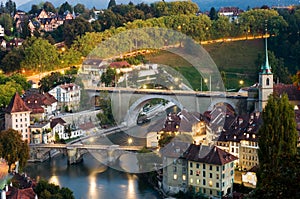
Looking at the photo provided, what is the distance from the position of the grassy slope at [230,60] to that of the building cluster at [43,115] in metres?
5.38

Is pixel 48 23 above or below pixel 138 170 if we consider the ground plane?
above

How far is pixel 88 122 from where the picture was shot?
19.2 meters

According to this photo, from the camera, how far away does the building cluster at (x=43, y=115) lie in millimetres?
16984

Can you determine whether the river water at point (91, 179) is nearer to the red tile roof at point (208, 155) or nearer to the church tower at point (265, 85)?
the red tile roof at point (208, 155)

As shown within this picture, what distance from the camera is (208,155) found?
1215cm

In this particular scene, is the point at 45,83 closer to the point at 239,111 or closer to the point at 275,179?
the point at 239,111

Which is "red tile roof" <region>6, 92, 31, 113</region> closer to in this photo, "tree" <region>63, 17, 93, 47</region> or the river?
the river

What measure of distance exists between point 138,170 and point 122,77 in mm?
9152

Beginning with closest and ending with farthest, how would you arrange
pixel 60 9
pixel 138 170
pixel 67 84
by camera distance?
pixel 138 170 → pixel 67 84 → pixel 60 9

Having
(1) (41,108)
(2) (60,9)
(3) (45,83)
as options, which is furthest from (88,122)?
(2) (60,9)

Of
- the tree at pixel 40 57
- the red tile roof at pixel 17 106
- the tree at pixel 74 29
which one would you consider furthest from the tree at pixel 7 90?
the tree at pixel 74 29

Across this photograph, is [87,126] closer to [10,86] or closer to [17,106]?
[17,106]

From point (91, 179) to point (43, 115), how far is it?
16.9 ft

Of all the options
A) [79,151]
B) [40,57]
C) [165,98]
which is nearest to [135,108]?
[165,98]
